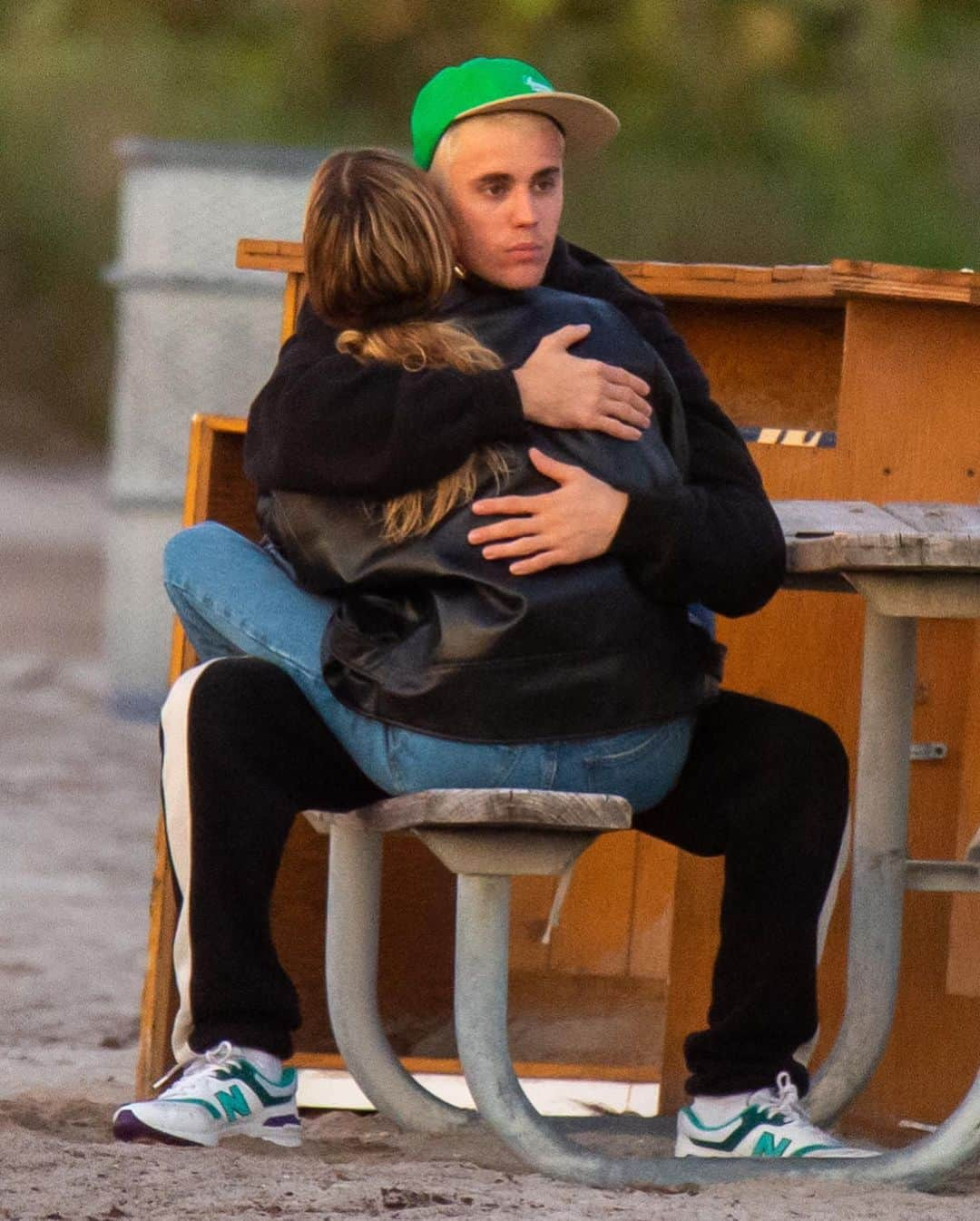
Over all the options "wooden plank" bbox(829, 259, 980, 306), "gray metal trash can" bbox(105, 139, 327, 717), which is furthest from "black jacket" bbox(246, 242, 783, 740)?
"gray metal trash can" bbox(105, 139, 327, 717)

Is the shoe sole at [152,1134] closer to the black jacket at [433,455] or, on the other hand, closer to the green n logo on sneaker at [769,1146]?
the green n logo on sneaker at [769,1146]

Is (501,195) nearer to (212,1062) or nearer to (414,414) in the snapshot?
(414,414)

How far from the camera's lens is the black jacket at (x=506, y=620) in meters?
2.55

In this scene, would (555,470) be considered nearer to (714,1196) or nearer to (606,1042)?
(714,1196)

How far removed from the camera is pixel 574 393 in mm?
2602

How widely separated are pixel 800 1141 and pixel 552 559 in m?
0.71

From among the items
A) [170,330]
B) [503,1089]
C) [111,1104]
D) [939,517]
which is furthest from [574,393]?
[170,330]

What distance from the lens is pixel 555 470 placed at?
8.59ft

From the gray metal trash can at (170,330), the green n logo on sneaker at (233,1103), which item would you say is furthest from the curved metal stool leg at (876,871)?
the gray metal trash can at (170,330)

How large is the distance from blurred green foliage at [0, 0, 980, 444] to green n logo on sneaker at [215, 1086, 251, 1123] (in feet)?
52.4

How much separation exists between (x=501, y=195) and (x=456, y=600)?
1.63 ft

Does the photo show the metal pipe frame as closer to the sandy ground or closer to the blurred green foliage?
the sandy ground

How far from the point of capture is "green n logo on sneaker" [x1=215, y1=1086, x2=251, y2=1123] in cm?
262

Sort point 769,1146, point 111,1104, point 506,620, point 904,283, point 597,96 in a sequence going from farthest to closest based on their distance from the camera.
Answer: point 597,96
point 111,1104
point 904,283
point 769,1146
point 506,620
